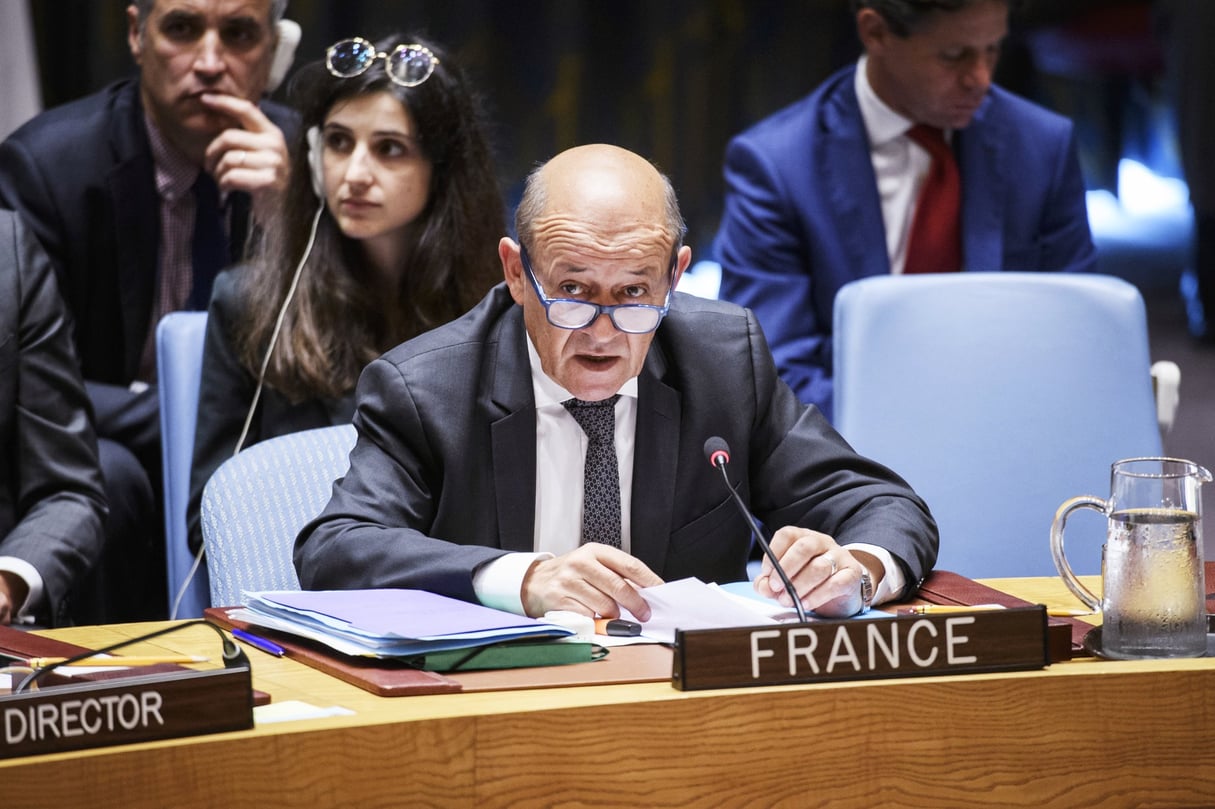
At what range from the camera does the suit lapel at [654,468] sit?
6.69 feet

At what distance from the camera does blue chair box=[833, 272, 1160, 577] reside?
2.64m

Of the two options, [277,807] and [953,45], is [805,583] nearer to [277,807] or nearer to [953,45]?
[277,807]

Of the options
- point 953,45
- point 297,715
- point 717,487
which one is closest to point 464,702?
point 297,715

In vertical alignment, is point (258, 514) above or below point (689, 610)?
above

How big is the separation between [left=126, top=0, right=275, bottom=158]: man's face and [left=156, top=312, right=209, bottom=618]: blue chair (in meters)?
0.71

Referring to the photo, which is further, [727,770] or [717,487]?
[717,487]

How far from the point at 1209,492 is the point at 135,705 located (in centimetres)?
367

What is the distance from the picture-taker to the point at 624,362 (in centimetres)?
196

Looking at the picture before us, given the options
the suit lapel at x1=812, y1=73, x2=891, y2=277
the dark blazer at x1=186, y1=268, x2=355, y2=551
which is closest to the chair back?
the dark blazer at x1=186, y1=268, x2=355, y2=551

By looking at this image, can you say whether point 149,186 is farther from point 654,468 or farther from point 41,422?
point 654,468

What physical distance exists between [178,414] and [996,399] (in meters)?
1.32

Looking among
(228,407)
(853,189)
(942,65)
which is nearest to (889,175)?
(853,189)

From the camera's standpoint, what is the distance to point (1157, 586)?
150 centimetres

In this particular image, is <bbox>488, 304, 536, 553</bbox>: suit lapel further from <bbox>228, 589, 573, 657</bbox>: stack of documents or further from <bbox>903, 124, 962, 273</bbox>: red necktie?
<bbox>903, 124, 962, 273</bbox>: red necktie
